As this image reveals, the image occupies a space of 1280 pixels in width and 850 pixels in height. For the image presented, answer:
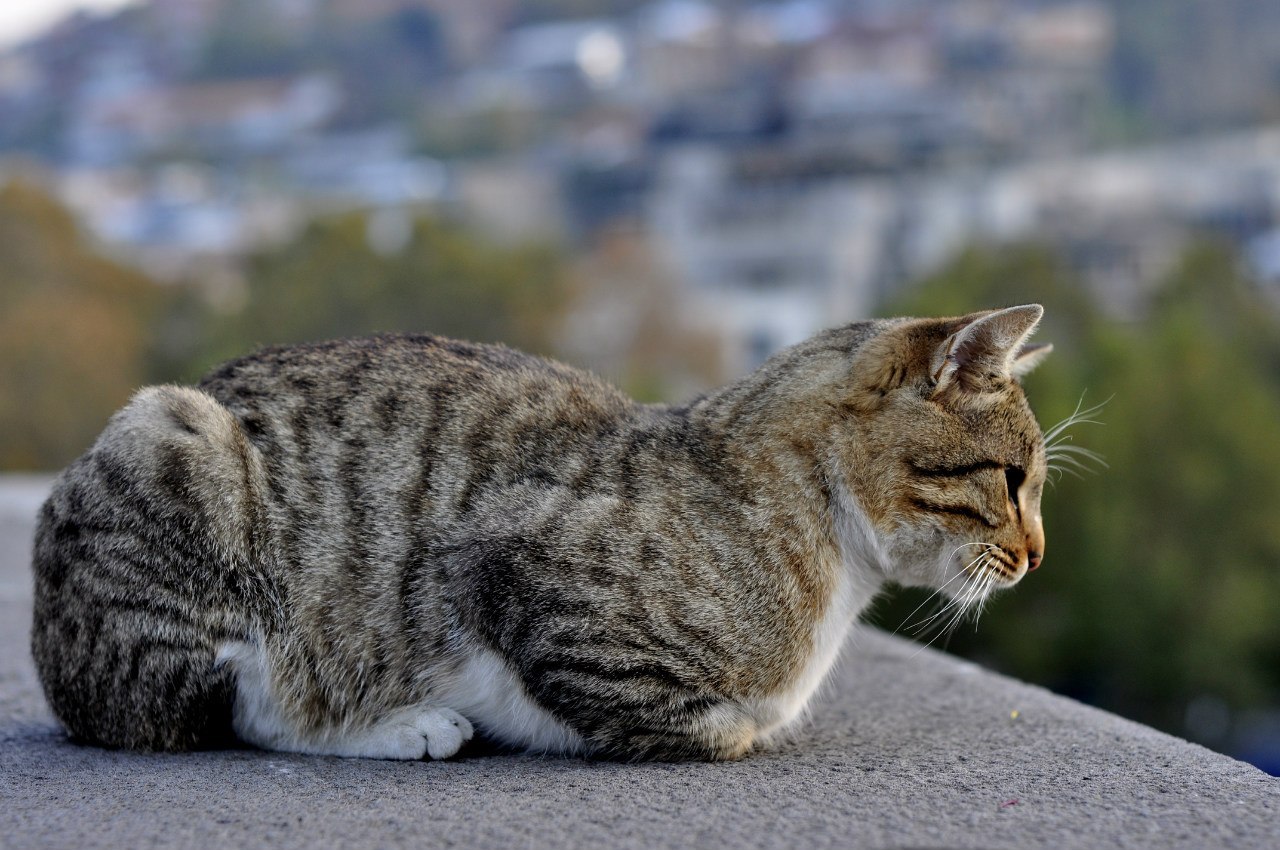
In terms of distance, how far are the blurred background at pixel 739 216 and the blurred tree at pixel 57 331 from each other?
6.3 inches

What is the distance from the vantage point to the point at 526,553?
168 inches

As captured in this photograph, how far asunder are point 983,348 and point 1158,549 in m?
23.7

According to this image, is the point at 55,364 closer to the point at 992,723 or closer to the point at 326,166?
the point at 992,723

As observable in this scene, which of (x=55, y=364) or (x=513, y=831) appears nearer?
(x=513, y=831)

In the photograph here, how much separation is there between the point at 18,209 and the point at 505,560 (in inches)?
2176

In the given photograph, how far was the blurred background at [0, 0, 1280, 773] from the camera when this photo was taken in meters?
26.5

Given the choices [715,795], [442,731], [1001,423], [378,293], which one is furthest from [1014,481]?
[378,293]

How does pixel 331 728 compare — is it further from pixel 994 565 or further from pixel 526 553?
pixel 994 565

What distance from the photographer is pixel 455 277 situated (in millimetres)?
56438

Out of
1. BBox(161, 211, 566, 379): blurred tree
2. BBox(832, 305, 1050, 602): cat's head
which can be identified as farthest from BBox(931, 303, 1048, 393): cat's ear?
BBox(161, 211, 566, 379): blurred tree

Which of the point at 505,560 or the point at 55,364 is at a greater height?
the point at 505,560

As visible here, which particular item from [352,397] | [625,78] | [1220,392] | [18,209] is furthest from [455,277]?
[625,78]

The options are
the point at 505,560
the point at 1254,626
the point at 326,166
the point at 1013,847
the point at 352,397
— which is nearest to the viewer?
the point at 1013,847

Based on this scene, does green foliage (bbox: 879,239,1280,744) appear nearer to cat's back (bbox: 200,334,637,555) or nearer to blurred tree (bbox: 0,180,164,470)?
cat's back (bbox: 200,334,637,555)
